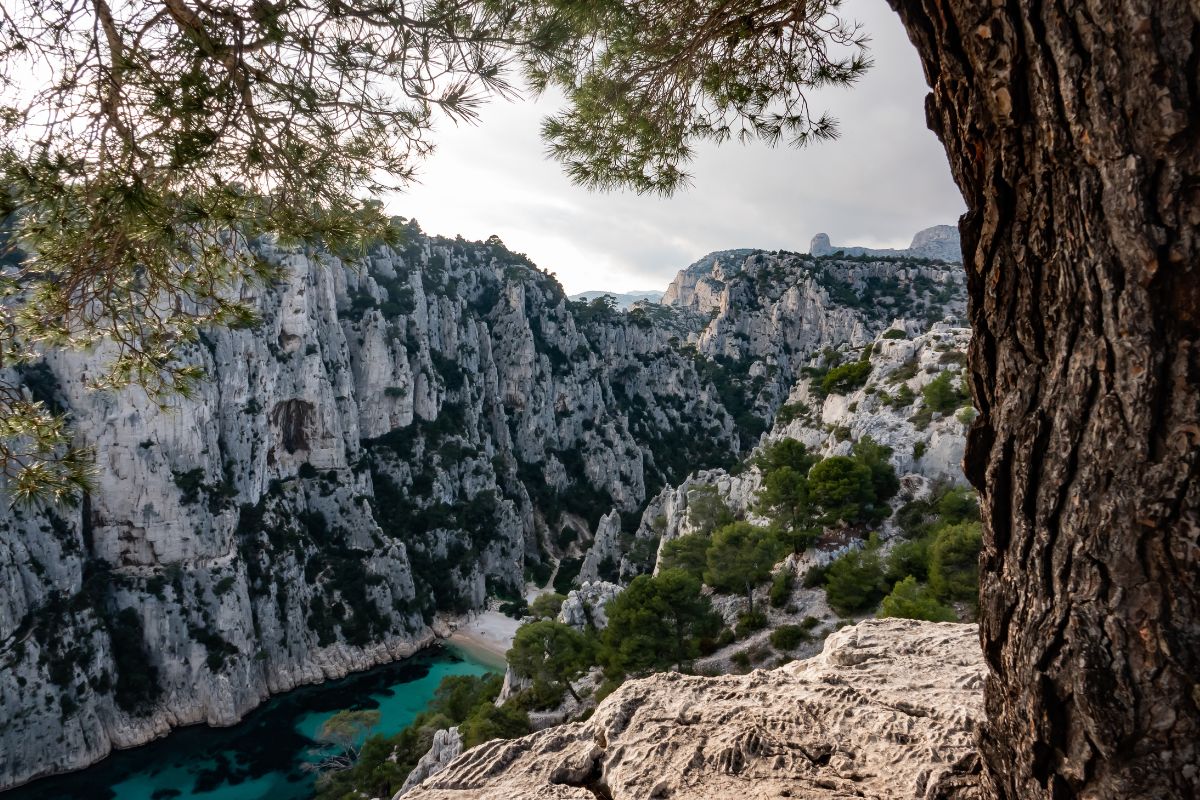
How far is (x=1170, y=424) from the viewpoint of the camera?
1219 mm

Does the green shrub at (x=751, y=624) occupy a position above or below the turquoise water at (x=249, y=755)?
above

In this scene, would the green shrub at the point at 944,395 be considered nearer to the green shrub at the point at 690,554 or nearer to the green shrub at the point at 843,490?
the green shrub at the point at 843,490

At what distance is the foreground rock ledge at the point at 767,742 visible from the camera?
7.80 ft

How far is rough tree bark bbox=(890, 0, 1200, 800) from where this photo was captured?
119cm

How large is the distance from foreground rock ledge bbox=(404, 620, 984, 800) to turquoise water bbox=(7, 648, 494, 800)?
26.6 metres

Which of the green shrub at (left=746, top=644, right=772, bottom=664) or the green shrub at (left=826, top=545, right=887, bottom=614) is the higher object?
the green shrub at (left=826, top=545, right=887, bottom=614)

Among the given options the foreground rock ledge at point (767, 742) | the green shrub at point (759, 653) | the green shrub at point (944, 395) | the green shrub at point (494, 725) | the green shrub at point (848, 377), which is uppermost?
the green shrub at point (848, 377)

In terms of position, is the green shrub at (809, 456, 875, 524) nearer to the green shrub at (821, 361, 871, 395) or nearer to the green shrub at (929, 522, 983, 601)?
the green shrub at (929, 522, 983, 601)

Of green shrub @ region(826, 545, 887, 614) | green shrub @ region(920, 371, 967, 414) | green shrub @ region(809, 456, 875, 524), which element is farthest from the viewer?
green shrub @ region(920, 371, 967, 414)

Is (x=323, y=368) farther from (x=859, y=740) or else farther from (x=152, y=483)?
(x=859, y=740)

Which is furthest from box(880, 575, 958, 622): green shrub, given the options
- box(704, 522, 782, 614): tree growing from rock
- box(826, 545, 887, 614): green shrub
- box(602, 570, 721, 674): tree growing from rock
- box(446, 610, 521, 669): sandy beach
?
box(446, 610, 521, 669): sandy beach

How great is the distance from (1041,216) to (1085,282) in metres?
0.19

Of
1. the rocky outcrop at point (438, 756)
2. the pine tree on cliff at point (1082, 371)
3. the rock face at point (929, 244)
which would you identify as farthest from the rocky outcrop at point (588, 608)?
the rock face at point (929, 244)

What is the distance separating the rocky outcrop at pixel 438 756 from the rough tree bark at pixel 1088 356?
15.1m
